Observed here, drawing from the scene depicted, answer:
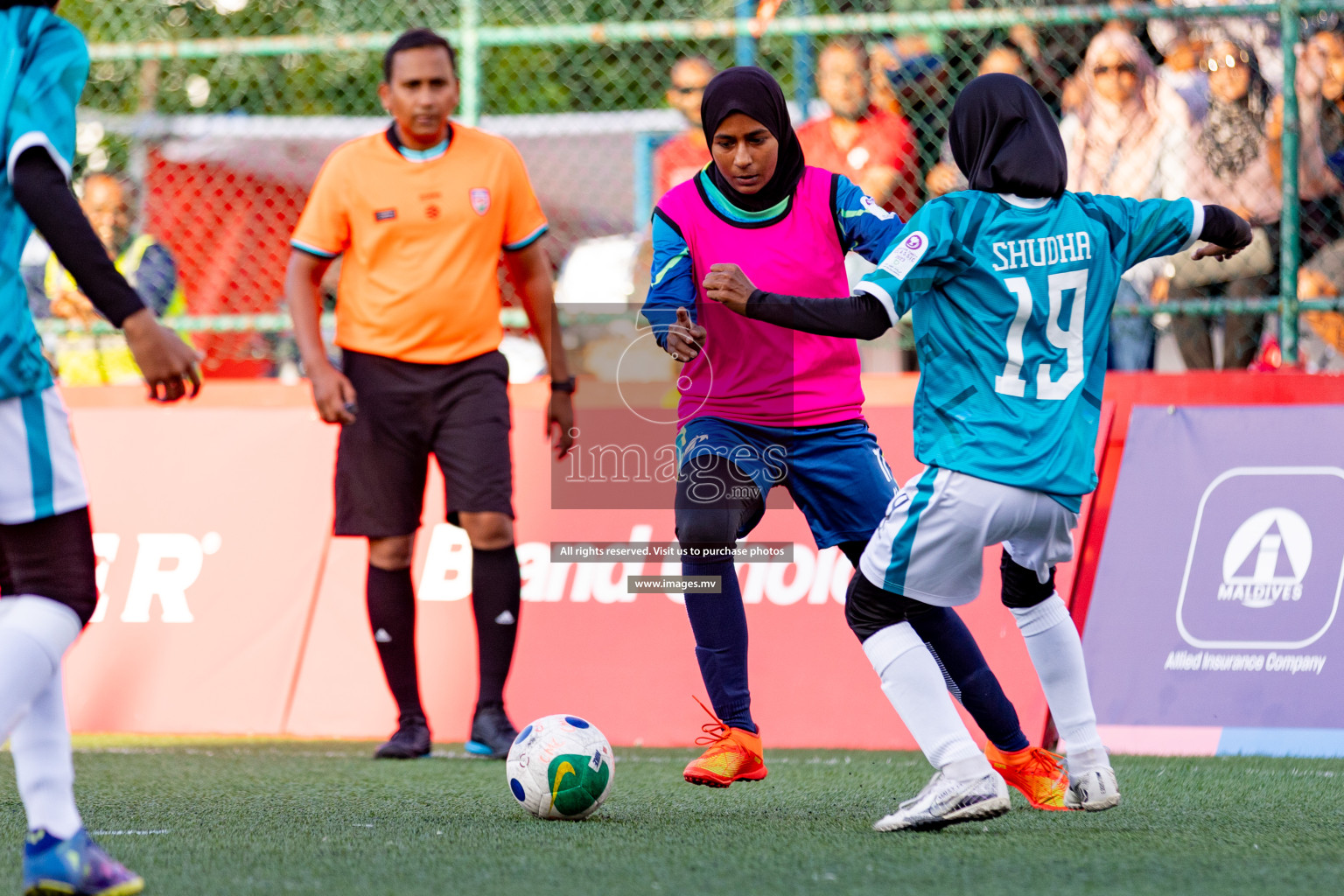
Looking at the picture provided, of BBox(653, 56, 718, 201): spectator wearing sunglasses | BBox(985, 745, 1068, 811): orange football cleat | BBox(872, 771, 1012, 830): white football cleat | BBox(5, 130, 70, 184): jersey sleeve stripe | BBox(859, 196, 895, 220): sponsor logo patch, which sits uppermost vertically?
BBox(653, 56, 718, 201): spectator wearing sunglasses

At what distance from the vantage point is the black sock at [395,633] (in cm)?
584

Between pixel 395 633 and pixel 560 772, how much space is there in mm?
1906

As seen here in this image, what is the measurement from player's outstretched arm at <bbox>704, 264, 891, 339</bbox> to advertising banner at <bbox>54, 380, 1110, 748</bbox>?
8.62 feet

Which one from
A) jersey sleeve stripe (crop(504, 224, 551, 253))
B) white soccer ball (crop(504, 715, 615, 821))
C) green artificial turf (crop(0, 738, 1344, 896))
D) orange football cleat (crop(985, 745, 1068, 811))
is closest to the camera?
green artificial turf (crop(0, 738, 1344, 896))

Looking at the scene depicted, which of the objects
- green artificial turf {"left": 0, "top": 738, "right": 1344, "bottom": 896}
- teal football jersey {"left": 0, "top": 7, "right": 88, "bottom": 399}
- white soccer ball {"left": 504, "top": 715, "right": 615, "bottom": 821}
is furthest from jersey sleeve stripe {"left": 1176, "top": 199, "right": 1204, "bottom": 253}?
teal football jersey {"left": 0, "top": 7, "right": 88, "bottom": 399}

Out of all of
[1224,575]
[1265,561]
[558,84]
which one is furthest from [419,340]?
[558,84]

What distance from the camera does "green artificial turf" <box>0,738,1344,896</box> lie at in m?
3.14

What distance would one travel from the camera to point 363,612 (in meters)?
6.61

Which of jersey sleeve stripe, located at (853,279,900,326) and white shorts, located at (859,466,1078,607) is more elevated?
jersey sleeve stripe, located at (853,279,900,326)

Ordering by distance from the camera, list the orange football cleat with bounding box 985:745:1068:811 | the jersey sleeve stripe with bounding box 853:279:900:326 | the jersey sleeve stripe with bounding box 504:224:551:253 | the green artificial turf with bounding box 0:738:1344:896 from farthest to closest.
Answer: the jersey sleeve stripe with bounding box 504:224:551:253, the orange football cleat with bounding box 985:745:1068:811, the jersey sleeve stripe with bounding box 853:279:900:326, the green artificial turf with bounding box 0:738:1344:896

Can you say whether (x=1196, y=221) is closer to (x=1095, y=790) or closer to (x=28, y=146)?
(x=1095, y=790)

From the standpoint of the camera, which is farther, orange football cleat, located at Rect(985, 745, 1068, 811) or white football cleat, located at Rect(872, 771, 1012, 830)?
orange football cleat, located at Rect(985, 745, 1068, 811)

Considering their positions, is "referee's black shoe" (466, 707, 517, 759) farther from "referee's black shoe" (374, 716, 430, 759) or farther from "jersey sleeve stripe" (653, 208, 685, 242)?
"jersey sleeve stripe" (653, 208, 685, 242)

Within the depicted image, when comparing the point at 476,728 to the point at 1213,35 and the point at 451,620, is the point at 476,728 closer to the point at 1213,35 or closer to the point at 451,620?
the point at 451,620
